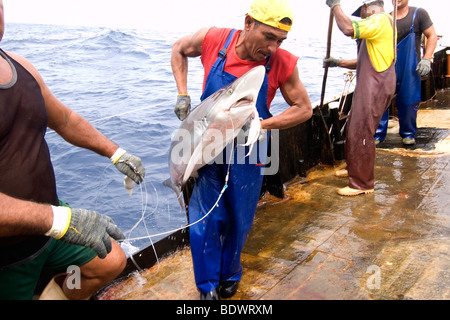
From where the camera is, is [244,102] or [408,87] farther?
[408,87]

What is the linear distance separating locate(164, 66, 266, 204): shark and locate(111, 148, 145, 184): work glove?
0.29 metres

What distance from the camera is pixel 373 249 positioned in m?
3.43

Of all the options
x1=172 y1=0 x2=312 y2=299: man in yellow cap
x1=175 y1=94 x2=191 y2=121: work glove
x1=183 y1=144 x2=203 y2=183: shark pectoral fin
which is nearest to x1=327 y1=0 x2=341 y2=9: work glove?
x1=172 y1=0 x2=312 y2=299: man in yellow cap

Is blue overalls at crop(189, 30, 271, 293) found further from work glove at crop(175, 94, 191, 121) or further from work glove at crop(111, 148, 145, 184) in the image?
work glove at crop(111, 148, 145, 184)

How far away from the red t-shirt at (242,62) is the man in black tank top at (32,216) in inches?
44.6

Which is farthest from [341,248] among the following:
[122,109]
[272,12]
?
[122,109]

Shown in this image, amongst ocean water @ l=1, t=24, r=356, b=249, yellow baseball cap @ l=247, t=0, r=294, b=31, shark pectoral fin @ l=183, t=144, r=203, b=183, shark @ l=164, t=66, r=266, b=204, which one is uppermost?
yellow baseball cap @ l=247, t=0, r=294, b=31

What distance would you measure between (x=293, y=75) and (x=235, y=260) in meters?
1.40

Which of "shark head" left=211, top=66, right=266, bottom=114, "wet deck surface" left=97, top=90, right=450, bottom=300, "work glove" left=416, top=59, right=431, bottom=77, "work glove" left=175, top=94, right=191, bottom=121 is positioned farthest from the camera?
"work glove" left=416, top=59, right=431, bottom=77

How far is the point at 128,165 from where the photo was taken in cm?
285

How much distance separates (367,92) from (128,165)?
2.97 meters

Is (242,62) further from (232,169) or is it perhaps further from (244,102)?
(232,169)

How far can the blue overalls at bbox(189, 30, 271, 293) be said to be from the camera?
2.82 m

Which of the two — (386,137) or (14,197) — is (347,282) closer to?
(14,197)
